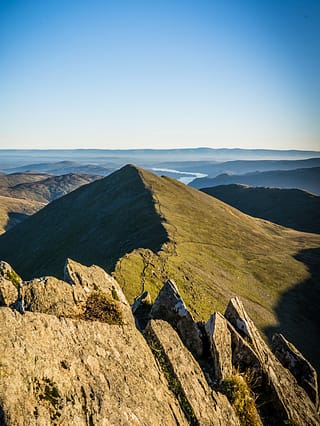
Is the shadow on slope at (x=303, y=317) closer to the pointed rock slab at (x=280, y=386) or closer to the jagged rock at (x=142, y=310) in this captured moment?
the pointed rock slab at (x=280, y=386)

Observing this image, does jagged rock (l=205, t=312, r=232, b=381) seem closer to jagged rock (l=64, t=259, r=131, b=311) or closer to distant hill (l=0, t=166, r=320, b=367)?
jagged rock (l=64, t=259, r=131, b=311)

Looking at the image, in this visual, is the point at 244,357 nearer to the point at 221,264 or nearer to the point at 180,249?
the point at 180,249

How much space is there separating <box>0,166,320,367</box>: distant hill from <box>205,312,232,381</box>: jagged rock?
29136 mm

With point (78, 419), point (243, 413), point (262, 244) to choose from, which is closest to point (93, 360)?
point (78, 419)

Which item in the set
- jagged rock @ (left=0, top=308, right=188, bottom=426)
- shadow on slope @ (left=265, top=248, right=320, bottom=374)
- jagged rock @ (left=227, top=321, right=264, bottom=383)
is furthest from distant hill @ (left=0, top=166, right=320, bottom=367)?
jagged rock @ (left=0, top=308, right=188, bottom=426)

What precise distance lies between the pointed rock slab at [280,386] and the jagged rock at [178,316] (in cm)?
378

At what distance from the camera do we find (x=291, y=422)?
52.0 feet

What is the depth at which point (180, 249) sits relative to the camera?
77.5 metres

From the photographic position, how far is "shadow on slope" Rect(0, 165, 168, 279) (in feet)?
288

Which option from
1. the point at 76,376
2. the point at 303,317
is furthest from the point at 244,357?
the point at 303,317

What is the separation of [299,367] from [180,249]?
185 ft

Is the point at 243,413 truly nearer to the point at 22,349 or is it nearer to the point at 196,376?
the point at 196,376

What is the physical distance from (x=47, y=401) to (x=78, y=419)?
Answer: 1.28 meters

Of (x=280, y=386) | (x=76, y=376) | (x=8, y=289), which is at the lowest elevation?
(x=280, y=386)
